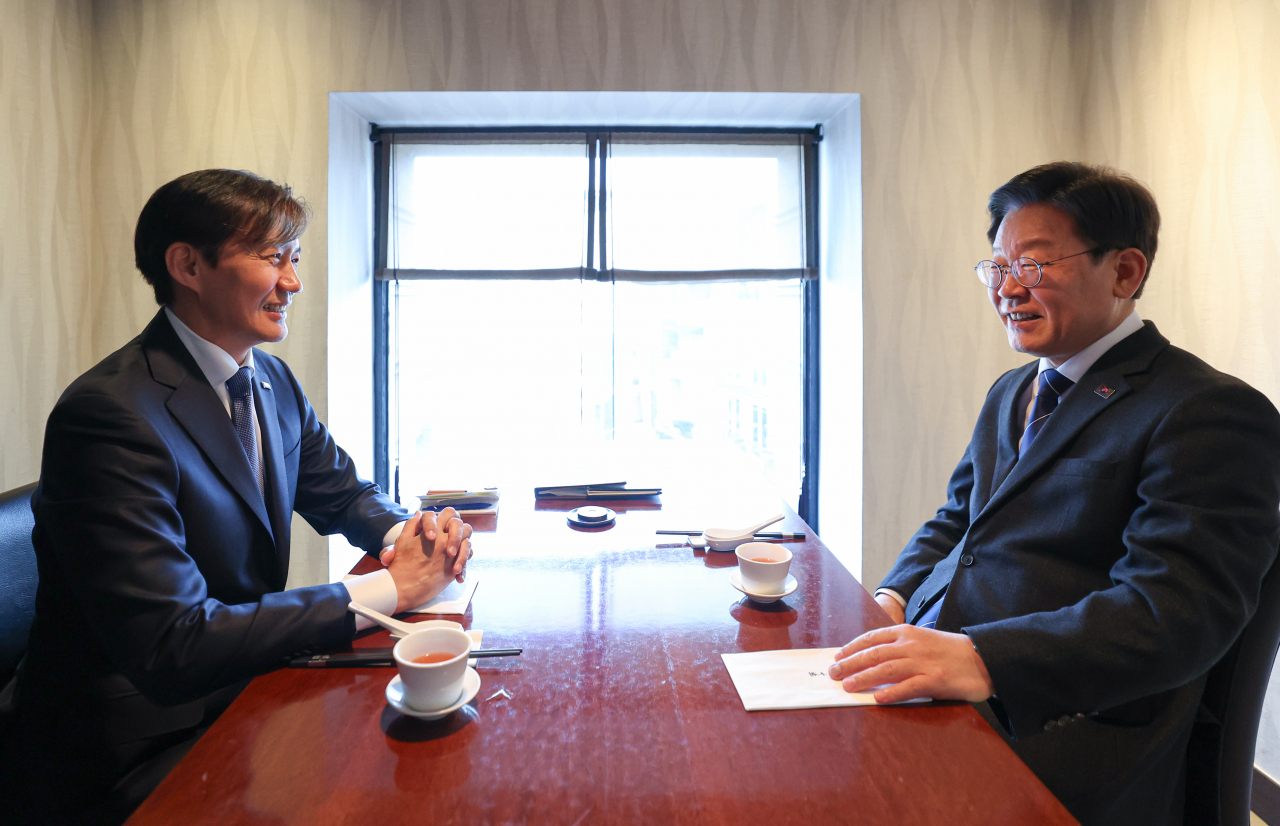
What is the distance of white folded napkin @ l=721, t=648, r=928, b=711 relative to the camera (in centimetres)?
93

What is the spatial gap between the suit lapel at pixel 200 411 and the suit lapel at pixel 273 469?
4.4 inches

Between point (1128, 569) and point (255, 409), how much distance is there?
1643 mm

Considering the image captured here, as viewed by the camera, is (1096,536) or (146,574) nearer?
(146,574)

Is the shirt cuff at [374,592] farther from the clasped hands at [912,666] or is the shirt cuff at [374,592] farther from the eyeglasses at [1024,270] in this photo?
the eyeglasses at [1024,270]

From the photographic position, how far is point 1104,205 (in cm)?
132

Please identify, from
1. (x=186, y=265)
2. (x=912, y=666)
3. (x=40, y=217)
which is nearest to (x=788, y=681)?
(x=912, y=666)

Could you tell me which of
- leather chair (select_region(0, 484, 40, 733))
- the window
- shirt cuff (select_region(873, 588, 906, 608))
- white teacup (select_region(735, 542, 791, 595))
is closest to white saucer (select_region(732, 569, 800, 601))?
white teacup (select_region(735, 542, 791, 595))

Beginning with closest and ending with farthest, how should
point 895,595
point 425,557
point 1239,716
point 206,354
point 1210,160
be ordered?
point 1239,716, point 425,557, point 206,354, point 895,595, point 1210,160

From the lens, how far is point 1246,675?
106cm

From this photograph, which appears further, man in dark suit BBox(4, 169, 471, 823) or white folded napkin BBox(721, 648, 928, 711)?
man in dark suit BBox(4, 169, 471, 823)

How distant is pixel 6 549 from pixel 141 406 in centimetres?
46

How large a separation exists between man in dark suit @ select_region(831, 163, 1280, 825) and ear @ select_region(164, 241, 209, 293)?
1359 mm

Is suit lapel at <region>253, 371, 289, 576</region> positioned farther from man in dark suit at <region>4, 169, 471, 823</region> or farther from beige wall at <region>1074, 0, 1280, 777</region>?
beige wall at <region>1074, 0, 1280, 777</region>

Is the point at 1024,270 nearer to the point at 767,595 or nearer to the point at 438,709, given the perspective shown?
the point at 767,595
